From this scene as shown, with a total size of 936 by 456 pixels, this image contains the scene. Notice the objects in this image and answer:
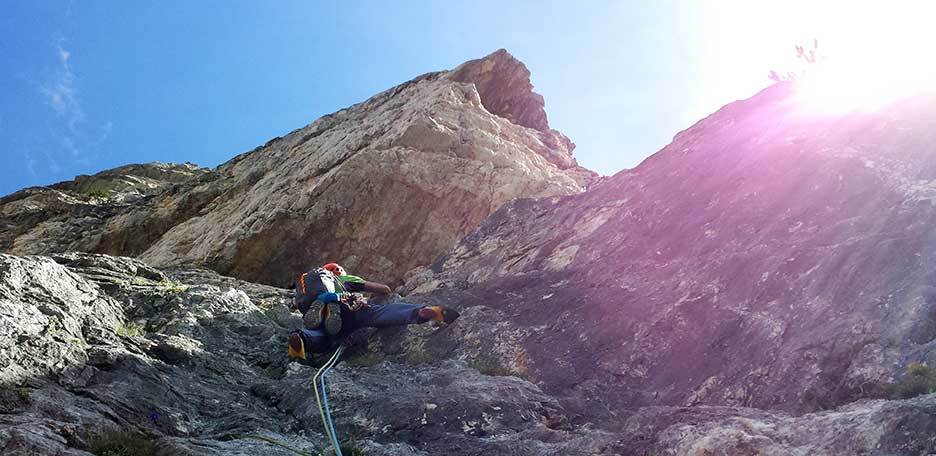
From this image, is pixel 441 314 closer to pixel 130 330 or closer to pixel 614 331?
pixel 614 331

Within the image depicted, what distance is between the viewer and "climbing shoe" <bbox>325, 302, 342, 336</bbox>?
9844 mm

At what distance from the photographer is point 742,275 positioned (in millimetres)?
7988

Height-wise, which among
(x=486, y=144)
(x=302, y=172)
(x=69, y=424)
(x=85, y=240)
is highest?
(x=85, y=240)

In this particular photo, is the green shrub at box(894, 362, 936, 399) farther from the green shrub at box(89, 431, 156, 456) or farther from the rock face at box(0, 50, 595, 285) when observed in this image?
the rock face at box(0, 50, 595, 285)

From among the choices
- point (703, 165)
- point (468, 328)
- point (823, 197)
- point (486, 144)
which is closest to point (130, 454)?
point (468, 328)

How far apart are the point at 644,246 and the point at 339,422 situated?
5.30m

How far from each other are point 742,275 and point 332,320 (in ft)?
18.1

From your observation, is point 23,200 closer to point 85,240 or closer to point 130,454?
point 85,240

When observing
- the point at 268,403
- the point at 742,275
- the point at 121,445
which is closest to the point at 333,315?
the point at 268,403

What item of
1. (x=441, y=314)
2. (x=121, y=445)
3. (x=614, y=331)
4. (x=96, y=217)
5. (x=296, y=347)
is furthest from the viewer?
(x=96, y=217)

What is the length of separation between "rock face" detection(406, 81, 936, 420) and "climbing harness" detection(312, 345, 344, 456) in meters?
1.65

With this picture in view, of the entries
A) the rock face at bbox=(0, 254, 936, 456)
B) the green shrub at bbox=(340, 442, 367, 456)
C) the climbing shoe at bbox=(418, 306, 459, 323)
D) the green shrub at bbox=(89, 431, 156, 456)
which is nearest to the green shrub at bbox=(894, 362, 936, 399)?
the rock face at bbox=(0, 254, 936, 456)

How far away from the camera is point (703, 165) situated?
38.1ft

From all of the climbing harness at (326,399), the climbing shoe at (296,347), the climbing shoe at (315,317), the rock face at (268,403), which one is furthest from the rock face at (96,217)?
the climbing harness at (326,399)
